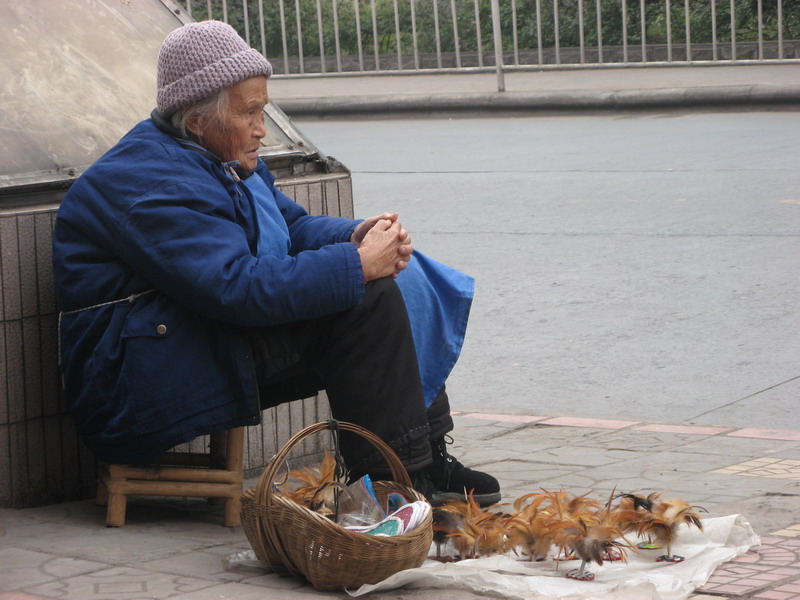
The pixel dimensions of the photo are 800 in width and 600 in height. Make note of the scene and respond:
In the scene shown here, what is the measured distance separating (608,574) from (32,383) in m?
1.49

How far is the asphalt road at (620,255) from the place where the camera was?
529 centimetres

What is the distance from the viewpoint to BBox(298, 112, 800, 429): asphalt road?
529cm

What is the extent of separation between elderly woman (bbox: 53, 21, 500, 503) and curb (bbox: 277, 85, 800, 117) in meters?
10.1

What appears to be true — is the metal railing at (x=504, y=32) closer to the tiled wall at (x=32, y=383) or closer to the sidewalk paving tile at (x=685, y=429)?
the sidewalk paving tile at (x=685, y=429)

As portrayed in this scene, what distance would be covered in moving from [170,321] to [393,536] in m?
0.76

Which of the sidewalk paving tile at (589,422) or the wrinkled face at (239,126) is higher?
the wrinkled face at (239,126)

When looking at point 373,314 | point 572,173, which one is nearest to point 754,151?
point 572,173

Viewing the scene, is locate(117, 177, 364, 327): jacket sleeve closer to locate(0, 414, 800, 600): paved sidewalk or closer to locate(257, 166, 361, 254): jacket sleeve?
locate(257, 166, 361, 254): jacket sleeve

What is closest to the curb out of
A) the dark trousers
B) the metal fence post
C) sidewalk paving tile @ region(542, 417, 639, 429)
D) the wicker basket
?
the metal fence post

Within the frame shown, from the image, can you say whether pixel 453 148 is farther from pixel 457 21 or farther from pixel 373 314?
pixel 373 314

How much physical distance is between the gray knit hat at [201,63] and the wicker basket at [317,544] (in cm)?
87

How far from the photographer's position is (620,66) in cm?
1510

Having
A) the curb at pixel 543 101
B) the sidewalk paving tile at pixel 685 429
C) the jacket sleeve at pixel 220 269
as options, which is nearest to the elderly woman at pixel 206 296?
the jacket sleeve at pixel 220 269

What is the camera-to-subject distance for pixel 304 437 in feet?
10.3
